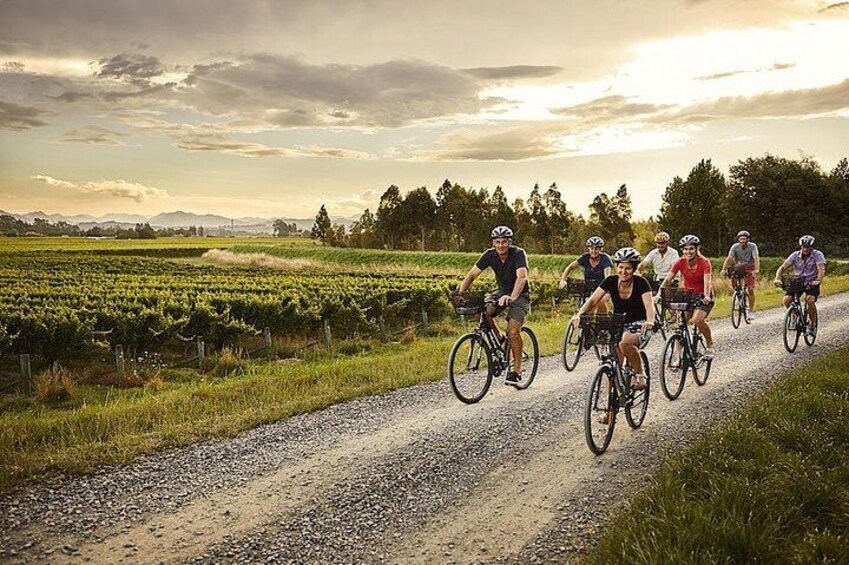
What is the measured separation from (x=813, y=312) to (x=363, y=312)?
12.5 metres

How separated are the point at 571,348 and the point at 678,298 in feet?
8.71

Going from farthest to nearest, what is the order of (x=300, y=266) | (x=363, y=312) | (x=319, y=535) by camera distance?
(x=300, y=266)
(x=363, y=312)
(x=319, y=535)

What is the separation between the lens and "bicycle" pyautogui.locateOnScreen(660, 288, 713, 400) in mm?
8938

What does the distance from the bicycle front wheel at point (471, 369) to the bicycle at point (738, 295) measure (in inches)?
339

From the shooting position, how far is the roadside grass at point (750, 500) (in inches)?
167

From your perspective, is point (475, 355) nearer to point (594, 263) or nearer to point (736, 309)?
point (594, 263)

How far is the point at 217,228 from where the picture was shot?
120 m

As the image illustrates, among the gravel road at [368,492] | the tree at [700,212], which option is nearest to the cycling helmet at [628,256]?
the gravel road at [368,492]

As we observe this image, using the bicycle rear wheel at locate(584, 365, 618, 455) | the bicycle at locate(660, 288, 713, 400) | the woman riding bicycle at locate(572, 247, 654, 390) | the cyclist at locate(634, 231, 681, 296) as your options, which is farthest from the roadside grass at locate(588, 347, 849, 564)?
the cyclist at locate(634, 231, 681, 296)

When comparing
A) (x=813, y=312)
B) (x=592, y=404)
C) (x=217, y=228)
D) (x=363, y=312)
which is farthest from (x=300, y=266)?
(x=217, y=228)

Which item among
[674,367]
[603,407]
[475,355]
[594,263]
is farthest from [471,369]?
A: [594,263]

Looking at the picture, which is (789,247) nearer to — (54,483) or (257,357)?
(257,357)

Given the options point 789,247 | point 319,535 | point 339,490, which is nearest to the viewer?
point 319,535

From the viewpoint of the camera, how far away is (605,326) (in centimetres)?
671
